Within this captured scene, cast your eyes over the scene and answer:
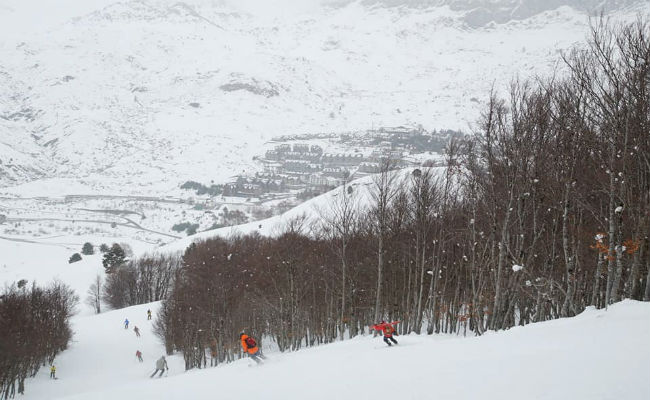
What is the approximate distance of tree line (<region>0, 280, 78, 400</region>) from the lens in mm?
31797

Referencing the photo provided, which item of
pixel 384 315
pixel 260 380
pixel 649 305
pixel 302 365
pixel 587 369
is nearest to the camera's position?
pixel 587 369

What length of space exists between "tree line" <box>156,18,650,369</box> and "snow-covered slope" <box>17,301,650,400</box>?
3.56 meters

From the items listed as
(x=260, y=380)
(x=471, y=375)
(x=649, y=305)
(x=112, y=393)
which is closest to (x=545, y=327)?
(x=649, y=305)

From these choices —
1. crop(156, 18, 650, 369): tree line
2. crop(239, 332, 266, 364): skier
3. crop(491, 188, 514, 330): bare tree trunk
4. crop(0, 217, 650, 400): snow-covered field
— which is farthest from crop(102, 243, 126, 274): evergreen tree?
crop(491, 188, 514, 330): bare tree trunk

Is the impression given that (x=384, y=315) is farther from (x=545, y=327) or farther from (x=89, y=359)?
(x=89, y=359)

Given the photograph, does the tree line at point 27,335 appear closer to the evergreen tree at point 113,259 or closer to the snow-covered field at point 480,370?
the snow-covered field at point 480,370

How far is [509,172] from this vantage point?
18.8m

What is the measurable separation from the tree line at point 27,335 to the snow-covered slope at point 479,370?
21298mm

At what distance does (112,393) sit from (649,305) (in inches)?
701

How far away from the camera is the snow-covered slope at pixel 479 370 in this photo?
822cm

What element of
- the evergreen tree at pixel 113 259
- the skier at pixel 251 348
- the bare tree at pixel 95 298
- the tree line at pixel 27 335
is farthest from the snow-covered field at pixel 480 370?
the evergreen tree at pixel 113 259

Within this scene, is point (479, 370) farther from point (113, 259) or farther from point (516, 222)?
point (113, 259)

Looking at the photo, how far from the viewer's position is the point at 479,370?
1012cm

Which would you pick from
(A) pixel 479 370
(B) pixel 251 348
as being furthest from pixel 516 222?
(B) pixel 251 348
